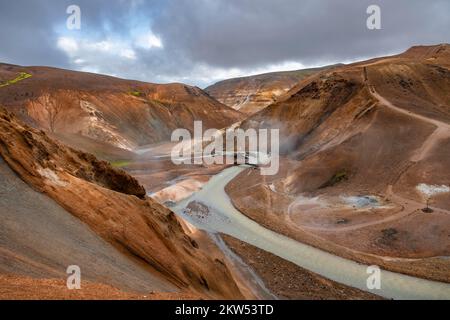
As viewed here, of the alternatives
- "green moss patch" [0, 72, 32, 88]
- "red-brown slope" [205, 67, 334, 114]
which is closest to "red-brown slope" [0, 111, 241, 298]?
"green moss patch" [0, 72, 32, 88]

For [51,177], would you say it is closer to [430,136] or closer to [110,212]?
[110,212]

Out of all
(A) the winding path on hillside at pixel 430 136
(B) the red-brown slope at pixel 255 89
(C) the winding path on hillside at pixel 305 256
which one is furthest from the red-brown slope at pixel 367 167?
(B) the red-brown slope at pixel 255 89

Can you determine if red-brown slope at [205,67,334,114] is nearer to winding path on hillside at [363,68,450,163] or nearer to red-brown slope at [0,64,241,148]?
red-brown slope at [0,64,241,148]

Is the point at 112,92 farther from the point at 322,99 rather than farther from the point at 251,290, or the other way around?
the point at 251,290
